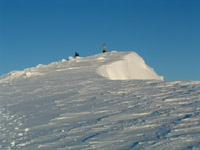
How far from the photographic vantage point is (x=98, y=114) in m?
9.75

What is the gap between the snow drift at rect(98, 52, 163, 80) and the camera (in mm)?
21125

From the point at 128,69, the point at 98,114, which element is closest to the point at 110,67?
the point at 128,69

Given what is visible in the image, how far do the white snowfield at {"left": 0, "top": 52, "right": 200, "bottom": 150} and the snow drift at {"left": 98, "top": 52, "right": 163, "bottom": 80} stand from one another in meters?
3.12

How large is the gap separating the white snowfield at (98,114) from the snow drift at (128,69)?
3124 millimetres

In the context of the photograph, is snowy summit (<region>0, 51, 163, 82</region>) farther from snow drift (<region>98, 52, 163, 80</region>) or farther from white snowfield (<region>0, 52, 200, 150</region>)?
white snowfield (<region>0, 52, 200, 150</region>)

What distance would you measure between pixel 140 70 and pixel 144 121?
59.4 feet

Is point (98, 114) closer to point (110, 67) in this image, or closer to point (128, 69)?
point (110, 67)

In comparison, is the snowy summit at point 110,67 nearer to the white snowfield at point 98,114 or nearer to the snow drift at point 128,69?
the snow drift at point 128,69

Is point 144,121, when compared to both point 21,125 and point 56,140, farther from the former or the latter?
point 21,125

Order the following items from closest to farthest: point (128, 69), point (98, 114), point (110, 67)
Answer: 1. point (98, 114)
2. point (110, 67)
3. point (128, 69)

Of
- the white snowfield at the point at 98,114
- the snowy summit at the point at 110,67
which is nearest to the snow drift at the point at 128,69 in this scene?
the snowy summit at the point at 110,67

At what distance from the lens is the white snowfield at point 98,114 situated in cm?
718

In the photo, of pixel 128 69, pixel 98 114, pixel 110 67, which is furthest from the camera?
pixel 128 69

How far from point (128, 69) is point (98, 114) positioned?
14761mm
